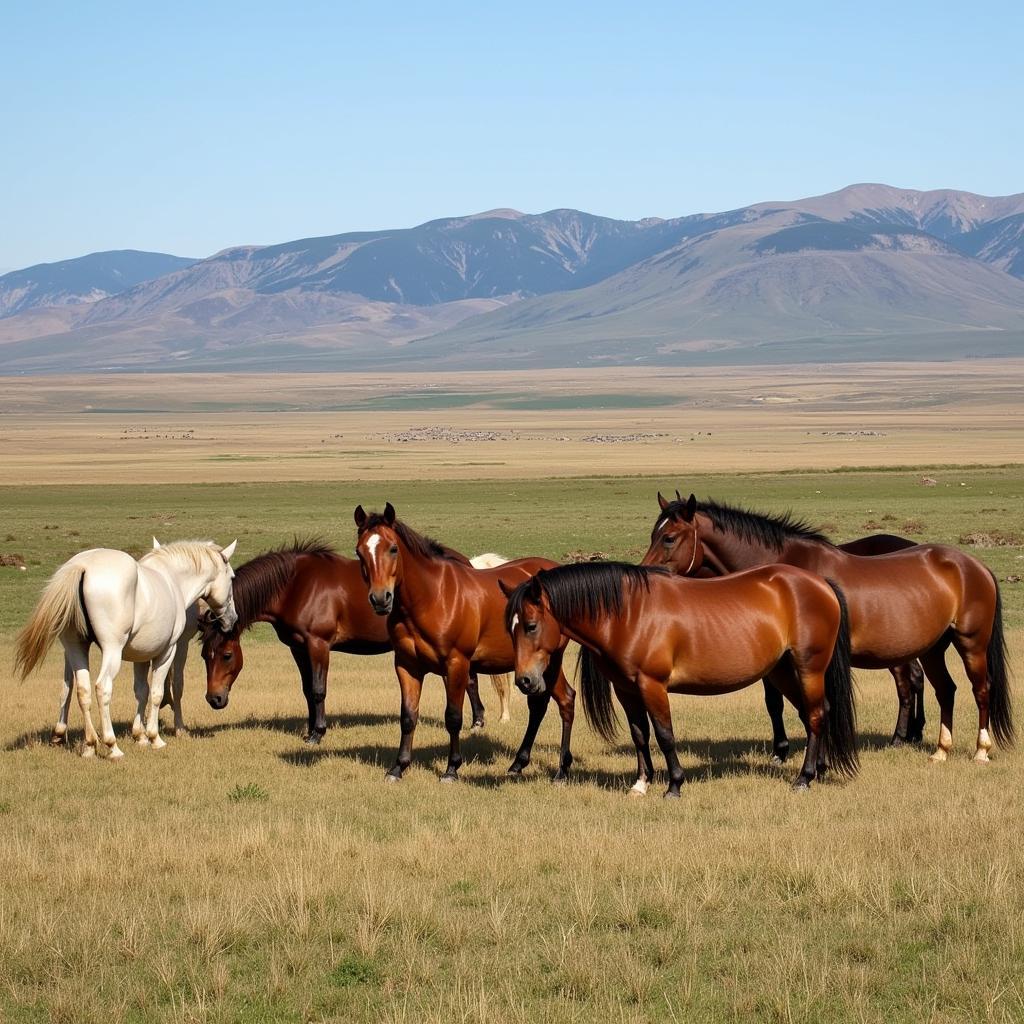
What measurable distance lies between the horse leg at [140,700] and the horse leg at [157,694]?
0.21 ft

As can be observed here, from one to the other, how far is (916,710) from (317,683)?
19.0 ft

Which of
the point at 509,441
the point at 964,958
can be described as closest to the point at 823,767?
the point at 964,958

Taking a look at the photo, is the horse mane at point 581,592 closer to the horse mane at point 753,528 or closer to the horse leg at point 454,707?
the horse leg at point 454,707

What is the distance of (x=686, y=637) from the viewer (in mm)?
11266

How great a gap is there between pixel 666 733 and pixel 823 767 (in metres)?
1.61

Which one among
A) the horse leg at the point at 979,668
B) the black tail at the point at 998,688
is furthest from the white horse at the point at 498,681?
the black tail at the point at 998,688

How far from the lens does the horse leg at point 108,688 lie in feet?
41.1

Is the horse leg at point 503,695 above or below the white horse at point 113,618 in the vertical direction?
below

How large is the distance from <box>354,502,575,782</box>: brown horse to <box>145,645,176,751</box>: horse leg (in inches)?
104

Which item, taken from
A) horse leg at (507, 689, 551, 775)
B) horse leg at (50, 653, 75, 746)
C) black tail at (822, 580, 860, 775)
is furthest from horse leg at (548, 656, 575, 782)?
horse leg at (50, 653, 75, 746)

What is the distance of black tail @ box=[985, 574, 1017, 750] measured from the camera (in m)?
12.8

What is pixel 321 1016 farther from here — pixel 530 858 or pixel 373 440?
pixel 373 440

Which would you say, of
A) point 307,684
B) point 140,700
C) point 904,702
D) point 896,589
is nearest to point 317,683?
point 307,684

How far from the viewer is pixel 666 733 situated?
11133 millimetres
